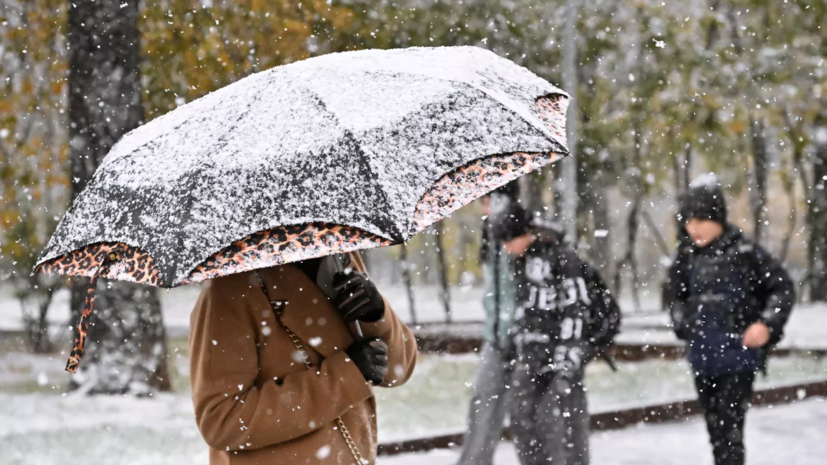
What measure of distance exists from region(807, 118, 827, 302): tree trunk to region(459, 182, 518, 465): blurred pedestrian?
20.7 m

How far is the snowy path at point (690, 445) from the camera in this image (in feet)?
27.3

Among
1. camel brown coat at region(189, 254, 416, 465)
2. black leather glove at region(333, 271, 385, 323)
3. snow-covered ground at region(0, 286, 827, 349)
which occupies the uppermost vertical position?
black leather glove at region(333, 271, 385, 323)

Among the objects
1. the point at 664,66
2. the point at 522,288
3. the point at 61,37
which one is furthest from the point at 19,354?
the point at 522,288

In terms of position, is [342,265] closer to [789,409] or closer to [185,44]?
[789,409]

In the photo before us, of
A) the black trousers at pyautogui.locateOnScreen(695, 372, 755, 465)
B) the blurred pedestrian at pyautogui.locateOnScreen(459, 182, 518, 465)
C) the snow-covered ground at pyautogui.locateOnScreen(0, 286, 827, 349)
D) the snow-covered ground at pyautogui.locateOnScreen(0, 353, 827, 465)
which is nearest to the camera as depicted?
the black trousers at pyautogui.locateOnScreen(695, 372, 755, 465)

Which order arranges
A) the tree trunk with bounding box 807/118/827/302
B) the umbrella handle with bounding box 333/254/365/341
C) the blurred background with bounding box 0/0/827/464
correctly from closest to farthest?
1. the umbrella handle with bounding box 333/254/365/341
2. the blurred background with bounding box 0/0/827/464
3. the tree trunk with bounding box 807/118/827/302

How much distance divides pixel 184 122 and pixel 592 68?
65.1 feet

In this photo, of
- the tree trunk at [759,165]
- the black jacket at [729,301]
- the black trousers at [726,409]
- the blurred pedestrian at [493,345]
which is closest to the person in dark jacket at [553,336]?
the blurred pedestrian at [493,345]

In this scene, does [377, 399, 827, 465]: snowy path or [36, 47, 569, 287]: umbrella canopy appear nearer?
[36, 47, 569, 287]: umbrella canopy

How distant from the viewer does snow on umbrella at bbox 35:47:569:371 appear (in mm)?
2547

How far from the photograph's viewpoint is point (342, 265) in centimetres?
310

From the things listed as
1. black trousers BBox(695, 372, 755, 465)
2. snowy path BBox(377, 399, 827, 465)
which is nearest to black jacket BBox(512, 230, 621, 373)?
black trousers BBox(695, 372, 755, 465)

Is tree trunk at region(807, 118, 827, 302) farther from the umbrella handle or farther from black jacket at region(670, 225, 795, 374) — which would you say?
the umbrella handle

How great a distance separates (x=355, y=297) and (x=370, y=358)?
0.17m
